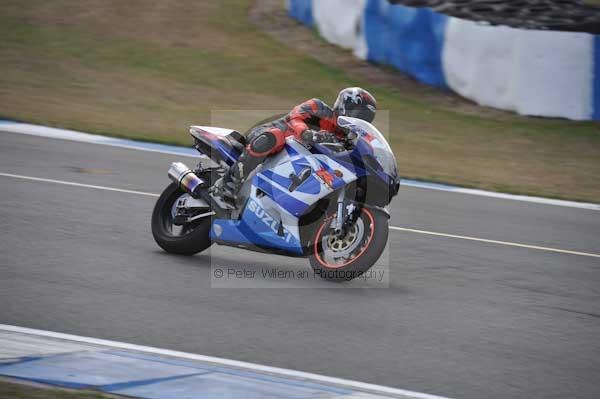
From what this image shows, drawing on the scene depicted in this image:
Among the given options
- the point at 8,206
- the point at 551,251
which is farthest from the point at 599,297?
the point at 8,206

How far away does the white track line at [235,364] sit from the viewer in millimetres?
5113

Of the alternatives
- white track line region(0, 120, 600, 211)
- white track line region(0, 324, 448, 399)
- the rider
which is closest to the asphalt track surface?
white track line region(0, 324, 448, 399)

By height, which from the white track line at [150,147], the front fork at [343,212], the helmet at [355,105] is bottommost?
the white track line at [150,147]

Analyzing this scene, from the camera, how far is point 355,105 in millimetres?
7102

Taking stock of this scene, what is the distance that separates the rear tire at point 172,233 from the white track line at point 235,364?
2.21 metres

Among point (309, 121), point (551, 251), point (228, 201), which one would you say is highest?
point (309, 121)

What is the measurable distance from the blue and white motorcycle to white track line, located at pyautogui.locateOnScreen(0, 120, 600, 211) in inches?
210

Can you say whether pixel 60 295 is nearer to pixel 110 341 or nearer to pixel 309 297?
pixel 110 341

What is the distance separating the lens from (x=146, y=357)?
534 cm

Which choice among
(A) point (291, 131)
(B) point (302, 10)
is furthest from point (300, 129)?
(B) point (302, 10)

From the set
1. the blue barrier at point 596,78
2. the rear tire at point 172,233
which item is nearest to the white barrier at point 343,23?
the blue barrier at point 596,78

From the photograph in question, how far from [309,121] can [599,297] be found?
114 inches

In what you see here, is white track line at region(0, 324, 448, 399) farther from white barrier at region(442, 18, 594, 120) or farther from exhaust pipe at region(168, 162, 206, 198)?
white barrier at region(442, 18, 594, 120)

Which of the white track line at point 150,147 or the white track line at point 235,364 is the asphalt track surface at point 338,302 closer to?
the white track line at point 235,364
